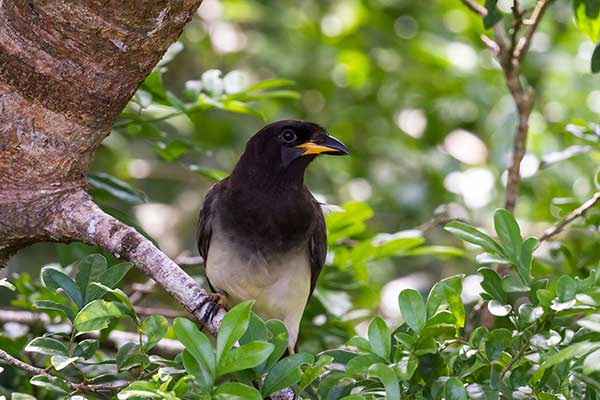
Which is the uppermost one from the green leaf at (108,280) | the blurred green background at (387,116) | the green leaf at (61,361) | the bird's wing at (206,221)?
the blurred green background at (387,116)

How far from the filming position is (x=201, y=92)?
4.32m

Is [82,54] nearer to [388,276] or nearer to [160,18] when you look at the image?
[160,18]

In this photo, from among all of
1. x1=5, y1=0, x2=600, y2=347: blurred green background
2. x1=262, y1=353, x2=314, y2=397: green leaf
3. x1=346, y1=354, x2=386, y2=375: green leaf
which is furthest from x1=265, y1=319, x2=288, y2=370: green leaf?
x1=5, y1=0, x2=600, y2=347: blurred green background

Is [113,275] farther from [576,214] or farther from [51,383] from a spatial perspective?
[576,214]

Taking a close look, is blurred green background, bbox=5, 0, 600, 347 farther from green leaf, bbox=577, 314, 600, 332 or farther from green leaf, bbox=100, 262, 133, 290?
green leaf, bbox=577, 314, 600, 332

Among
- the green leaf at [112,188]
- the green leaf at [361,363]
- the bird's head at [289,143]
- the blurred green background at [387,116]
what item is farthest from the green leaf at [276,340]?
the blurred green background at [387,116]

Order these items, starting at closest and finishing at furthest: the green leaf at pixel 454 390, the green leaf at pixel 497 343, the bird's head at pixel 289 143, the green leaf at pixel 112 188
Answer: the green leaf at pixel 454 390 < the green leaf at pixel 497 343 < the green leaf at pixel 112 188 < the bird's head at pixel 289 143

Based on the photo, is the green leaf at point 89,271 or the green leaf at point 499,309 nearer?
the green leaf at point 499,309

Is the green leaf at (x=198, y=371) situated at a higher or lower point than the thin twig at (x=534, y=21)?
lower

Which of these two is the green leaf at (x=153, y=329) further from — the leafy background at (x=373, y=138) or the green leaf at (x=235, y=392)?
the leafy background at (x=373, y=138)

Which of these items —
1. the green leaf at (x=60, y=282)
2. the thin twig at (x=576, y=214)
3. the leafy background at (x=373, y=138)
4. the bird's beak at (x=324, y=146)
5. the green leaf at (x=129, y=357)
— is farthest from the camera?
the leafy background at (x=373, y=138)

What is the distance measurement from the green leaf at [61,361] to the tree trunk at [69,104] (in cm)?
49

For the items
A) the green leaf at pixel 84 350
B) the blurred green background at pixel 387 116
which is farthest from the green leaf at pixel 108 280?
the blurred green background at pixel 387 116

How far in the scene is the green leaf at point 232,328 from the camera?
2391 mm
